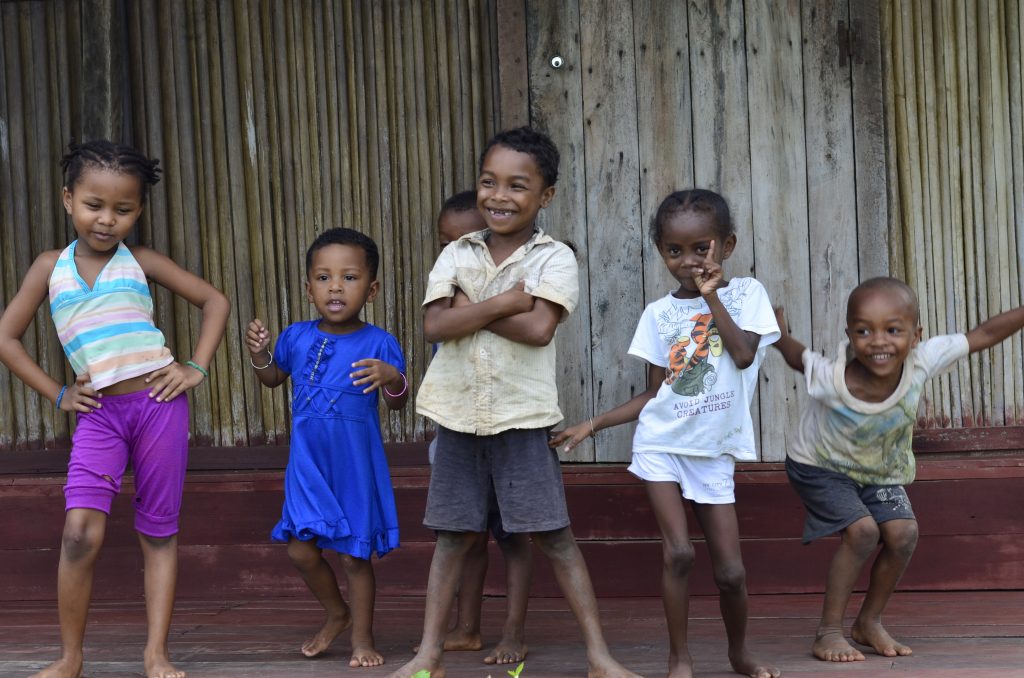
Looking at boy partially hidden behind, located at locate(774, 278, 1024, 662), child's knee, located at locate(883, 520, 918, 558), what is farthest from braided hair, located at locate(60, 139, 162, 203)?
child's knee, located at locate(883, 520, 918, 558)

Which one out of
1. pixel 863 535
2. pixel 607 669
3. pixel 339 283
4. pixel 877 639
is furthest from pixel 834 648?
pixel 339 283

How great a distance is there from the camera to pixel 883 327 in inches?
154

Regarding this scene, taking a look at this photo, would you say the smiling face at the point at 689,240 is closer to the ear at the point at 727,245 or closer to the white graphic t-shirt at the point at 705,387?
the ear at the point at 727,245

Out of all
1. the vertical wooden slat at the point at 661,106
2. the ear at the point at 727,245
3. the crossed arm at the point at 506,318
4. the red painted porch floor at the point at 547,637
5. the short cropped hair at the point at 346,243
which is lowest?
the red painted porch floor at the point at 547,637

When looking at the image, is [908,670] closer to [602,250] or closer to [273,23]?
[602,250]

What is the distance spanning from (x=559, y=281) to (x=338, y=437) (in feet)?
3.27

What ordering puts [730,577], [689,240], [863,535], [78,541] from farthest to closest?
[863,535]
[689,240]
[78,541]
[730,577]

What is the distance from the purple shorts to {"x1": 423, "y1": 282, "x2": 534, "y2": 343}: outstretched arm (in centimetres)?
95

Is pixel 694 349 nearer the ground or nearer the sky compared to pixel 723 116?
nearer the ground

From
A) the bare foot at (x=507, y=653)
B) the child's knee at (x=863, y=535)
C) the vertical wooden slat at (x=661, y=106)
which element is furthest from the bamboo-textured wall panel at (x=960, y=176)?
the bare foot at (x=507, y=653)

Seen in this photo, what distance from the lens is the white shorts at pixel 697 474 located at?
3682 millimetres

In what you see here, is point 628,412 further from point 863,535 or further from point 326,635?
point 326,635

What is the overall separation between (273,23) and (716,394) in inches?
104

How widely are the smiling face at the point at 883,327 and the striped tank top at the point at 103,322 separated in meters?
2.29
